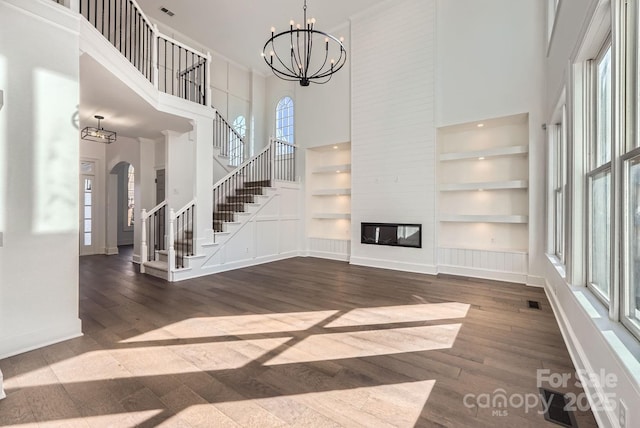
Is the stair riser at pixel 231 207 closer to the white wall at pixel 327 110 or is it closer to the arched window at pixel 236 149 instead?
the arched window at pixel 236 149

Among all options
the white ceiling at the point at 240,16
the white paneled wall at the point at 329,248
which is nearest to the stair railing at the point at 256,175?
the white paneled wall at the point at 329,248

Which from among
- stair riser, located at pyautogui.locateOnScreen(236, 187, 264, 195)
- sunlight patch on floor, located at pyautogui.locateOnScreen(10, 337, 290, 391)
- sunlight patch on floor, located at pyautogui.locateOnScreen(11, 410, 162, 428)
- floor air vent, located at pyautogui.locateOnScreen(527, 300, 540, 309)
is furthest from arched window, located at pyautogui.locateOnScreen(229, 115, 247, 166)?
floor air vent, located at pyautogui.locateOnScreen(527, 300, 540, 309)

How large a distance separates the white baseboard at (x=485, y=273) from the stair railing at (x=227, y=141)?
5.76 meters

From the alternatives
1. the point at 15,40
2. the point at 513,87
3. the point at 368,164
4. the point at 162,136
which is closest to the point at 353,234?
the point at 368,164

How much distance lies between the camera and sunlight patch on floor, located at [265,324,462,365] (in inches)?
96.1

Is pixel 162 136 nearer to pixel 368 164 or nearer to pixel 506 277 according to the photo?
pixel 368 164

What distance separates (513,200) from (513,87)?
6.46 ft

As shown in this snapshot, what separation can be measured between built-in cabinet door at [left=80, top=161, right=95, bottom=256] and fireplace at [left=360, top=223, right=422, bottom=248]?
716 cm

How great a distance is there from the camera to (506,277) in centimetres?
502

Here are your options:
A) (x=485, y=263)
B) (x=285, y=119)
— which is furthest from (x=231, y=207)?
(x=485, y=263)

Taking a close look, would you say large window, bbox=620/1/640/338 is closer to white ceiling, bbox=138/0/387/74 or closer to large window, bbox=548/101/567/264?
large window, bbox=548/101/567/264

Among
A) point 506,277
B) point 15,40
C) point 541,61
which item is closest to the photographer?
point 15,40

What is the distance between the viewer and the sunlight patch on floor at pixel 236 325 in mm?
2842

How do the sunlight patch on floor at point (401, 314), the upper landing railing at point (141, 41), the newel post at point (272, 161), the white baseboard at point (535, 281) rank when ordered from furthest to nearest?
the newel post at point (272, 161) → the white baseboard at point (535, 281) → the upper landing railing at point (141, 41) → the sunlight patch on floor at point (401, 314)
